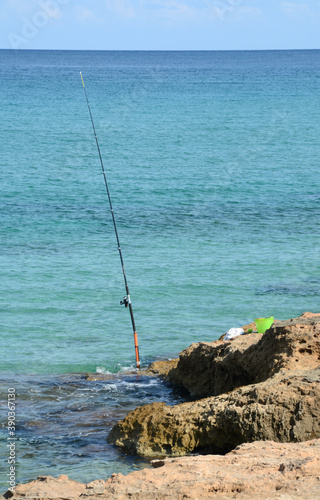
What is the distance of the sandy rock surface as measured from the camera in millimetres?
4008

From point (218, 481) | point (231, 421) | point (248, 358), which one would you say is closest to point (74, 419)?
point (248, 358)

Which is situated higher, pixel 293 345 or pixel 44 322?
pixel 44 322

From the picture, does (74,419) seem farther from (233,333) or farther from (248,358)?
(233,333)

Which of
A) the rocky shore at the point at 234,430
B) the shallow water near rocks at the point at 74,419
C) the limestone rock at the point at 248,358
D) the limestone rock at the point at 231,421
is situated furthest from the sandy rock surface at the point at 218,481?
the limestone rock at the point at 248,358

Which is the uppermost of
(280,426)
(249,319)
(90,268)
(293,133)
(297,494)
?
(293,133)

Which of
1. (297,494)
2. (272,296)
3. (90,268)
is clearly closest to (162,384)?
(297,494)

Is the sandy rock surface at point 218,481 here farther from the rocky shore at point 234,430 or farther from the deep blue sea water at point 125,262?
the deep blue sea water at point 125,262

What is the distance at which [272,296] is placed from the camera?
1269cm

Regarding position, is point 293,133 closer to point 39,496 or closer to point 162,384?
point 162,384

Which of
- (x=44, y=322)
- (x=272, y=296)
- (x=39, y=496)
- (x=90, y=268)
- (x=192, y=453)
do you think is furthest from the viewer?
(x=90, y=268)

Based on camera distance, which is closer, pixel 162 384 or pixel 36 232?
pixel 162 384

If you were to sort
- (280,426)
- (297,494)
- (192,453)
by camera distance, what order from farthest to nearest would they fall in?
(192,453) → (280,426) → (297,494)

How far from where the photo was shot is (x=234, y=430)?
17.8 feet

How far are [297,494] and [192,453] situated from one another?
6.31ft
